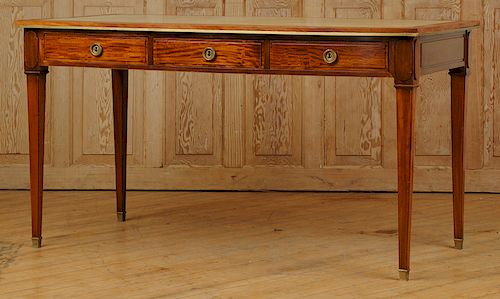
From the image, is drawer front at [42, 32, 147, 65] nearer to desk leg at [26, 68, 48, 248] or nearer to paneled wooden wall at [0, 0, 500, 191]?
desk leg at [26, 68, 48, 248]

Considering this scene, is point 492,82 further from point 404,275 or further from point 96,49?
point 96,49

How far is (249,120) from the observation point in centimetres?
614

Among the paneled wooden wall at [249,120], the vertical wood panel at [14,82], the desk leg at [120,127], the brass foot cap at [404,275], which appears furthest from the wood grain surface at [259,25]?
the vertical wood panel at [14,82]

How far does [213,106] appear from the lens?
20.2 feet

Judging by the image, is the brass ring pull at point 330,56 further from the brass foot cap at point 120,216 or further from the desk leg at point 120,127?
the brass foot cap at point 120,216

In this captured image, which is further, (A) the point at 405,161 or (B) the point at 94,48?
(B) the point at 94,48

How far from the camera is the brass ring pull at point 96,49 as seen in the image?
4.40m

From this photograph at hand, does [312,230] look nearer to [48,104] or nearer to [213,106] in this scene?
[213,106]

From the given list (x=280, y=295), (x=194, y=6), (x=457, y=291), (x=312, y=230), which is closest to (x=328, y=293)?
(x=280, y=295)

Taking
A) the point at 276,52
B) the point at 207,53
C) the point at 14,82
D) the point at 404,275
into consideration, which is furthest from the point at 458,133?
the point at 14,82

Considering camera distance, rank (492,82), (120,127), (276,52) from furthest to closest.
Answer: (492,82) < (120,127) < (276,52)

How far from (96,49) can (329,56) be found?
96cm

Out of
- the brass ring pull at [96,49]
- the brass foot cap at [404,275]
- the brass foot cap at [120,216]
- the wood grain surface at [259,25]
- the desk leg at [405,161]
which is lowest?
the brass foot cap at [404,275]

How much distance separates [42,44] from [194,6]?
173cm
